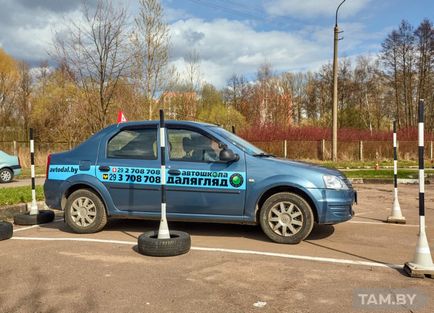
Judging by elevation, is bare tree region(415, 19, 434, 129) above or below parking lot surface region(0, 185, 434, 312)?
above

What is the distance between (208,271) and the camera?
477 centimetres

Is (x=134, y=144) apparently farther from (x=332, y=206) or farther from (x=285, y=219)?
(x=332, y=206)

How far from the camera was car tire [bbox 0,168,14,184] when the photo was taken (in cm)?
1714

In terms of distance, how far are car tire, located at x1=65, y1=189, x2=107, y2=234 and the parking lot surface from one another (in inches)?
6.4

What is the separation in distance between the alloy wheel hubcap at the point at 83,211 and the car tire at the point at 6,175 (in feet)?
39.8

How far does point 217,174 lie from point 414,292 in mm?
2988

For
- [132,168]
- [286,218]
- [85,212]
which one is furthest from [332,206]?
[85,212]

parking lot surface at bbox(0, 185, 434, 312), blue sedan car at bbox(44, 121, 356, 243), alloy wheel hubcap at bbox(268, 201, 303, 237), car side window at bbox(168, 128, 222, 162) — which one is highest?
car side window at bbox(168, 128, 222, 162)

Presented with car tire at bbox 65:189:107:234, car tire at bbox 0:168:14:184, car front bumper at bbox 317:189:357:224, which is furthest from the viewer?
car tire at bbox 0:168:14:184

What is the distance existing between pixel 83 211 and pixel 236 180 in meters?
2.54

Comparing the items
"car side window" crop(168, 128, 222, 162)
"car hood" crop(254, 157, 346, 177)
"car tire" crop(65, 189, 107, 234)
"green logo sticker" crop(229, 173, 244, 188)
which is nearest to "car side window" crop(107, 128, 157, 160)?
"car side window" crop(168, 128, 222, 162)

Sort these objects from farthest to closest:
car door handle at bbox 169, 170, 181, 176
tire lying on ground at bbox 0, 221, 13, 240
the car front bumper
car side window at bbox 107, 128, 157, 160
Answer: car side window at bbox 107, 128, 157, 160, tire lying on ground at bbox 0, 221, 13, 240, car door handle at bbox 169, 170, 181, 176, the car front bumper

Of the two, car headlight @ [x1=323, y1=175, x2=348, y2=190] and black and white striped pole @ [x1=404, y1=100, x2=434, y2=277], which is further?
car headlight @ [x1=323, y1=175, x2=348, y2=190]

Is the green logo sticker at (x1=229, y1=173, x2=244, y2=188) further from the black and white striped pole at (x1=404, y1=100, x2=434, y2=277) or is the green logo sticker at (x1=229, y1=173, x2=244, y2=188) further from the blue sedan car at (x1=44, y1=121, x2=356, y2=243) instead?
the black and white striped pole at (x1=404, y1=100, x2=434, y2=277)
